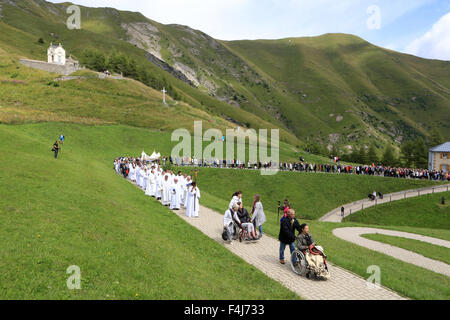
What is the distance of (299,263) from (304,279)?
0.70 metres

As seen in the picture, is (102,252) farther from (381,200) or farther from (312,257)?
(381,200)

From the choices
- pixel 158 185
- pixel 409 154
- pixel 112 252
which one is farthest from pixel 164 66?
pixel 112 252

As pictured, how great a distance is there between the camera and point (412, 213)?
35.4 metres

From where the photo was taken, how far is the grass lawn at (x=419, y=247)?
17.2m

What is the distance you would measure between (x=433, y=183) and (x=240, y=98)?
5922 inches

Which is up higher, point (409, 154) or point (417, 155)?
point (409, 154)

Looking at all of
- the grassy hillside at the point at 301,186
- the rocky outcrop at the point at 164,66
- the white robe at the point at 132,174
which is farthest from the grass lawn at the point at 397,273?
the rocky outcrop at the point at 164,66

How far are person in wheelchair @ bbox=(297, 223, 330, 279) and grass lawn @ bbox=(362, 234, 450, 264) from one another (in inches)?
405

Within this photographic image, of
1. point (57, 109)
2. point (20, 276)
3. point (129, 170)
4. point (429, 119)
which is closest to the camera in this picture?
point (20, 276)

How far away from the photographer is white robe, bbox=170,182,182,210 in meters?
20.6
